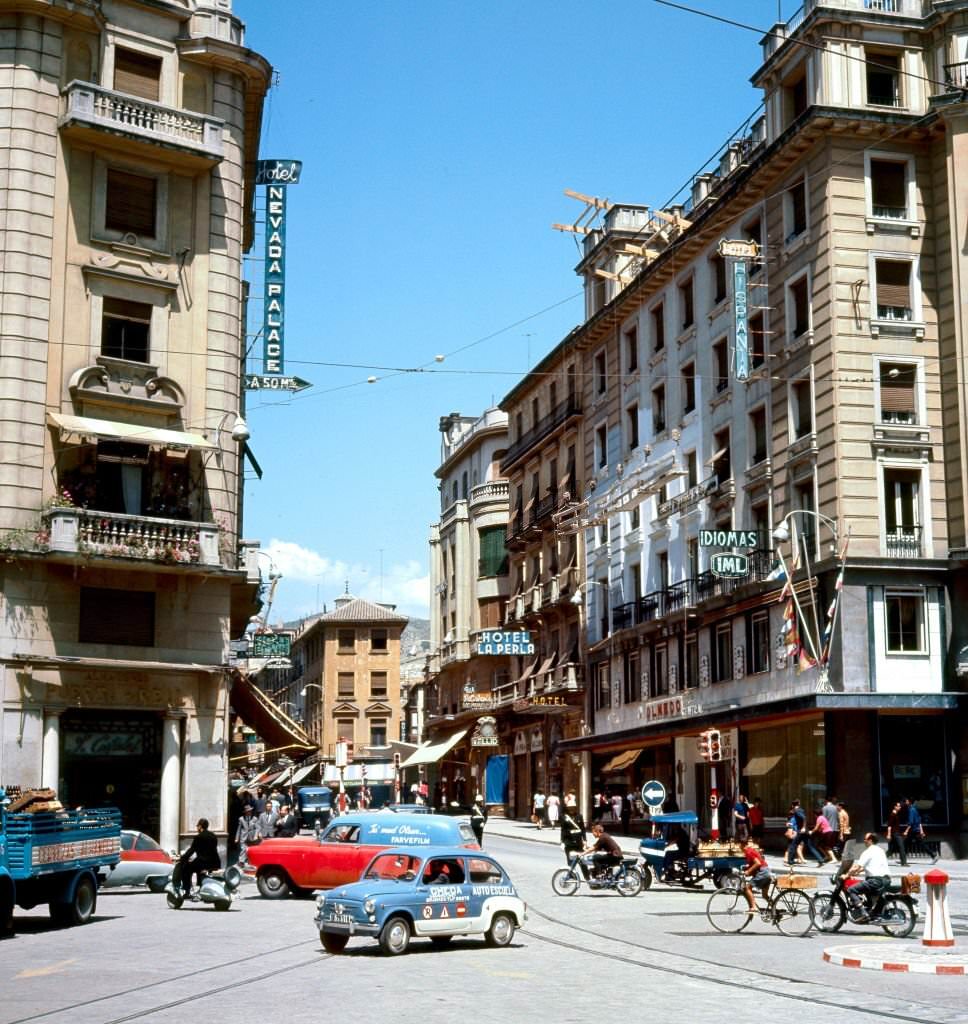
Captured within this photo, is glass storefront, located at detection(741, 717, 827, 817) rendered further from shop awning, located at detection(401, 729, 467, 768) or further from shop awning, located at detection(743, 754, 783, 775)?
shop awning, located at detection(401, 729, 467, 768)

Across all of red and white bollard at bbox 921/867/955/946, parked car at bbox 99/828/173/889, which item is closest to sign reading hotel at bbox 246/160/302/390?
parked car at bbox 99/828/173/889

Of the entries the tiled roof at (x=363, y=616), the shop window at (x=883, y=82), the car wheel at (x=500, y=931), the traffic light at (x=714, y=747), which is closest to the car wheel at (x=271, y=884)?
the car wheel at (x=500, y=931)

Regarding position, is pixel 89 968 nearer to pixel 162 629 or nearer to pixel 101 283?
pixel 162 629

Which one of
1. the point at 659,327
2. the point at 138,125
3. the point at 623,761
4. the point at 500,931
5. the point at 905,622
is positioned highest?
the point at 659,327

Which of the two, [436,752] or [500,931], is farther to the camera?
[436,752]

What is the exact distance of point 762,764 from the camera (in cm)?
4450

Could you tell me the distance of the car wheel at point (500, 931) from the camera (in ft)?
67.7

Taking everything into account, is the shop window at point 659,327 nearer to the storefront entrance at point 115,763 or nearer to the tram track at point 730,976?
the storefront entrance at point 115,763

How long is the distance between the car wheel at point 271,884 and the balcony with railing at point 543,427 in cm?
3620

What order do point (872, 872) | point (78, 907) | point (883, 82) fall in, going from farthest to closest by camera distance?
point (883, 82), point (78, 907), point (872, 872)

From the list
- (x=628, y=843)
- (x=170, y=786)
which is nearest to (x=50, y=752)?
(x=170, y=786)

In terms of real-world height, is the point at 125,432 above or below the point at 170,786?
above

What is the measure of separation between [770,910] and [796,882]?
0.58 m

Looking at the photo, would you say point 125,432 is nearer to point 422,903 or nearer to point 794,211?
point 422,903
